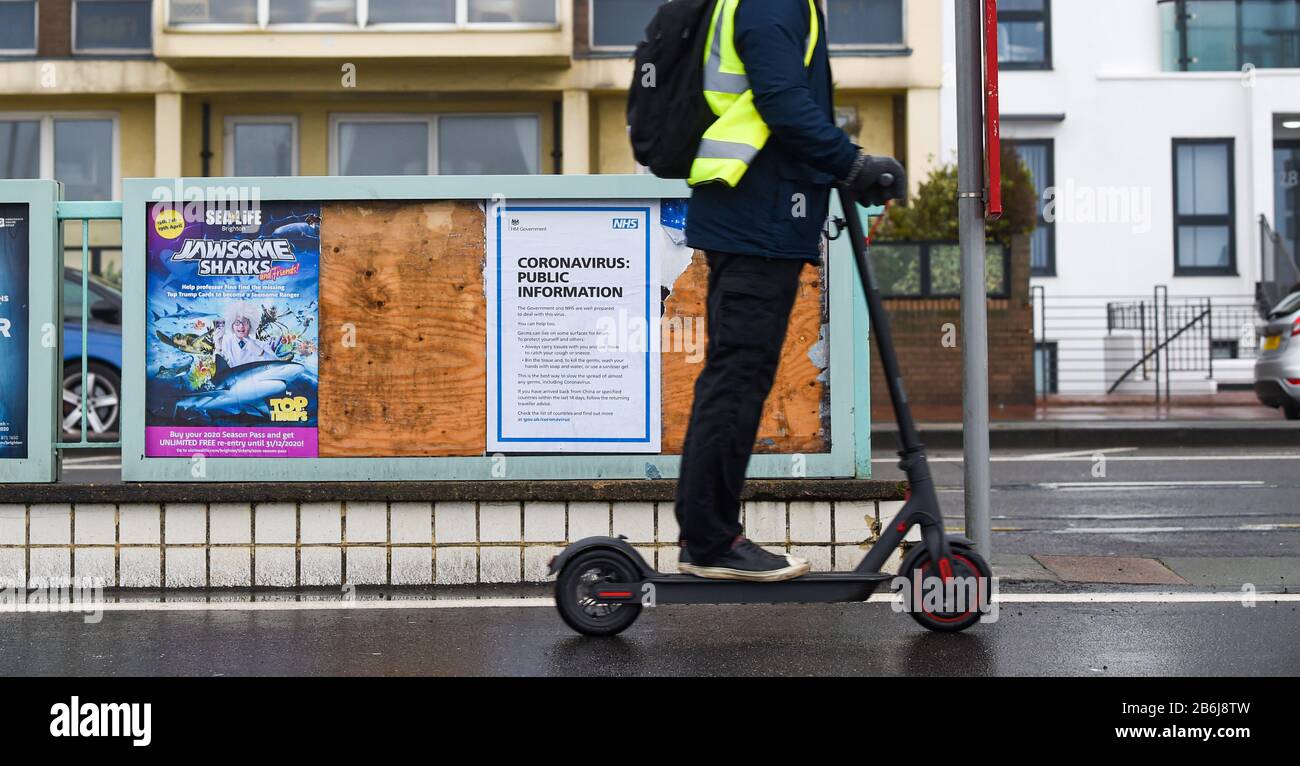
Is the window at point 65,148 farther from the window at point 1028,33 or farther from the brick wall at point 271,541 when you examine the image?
the brick wall at point 271,541

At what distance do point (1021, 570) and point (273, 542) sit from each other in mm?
2759

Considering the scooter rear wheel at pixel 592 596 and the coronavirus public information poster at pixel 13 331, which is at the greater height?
the coronavirus public information poster at pixel 13 331

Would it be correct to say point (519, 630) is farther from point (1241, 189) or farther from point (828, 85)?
point (1241, 189)

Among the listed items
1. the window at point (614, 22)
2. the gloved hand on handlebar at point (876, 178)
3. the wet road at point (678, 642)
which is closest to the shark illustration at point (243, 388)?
the wet road at point (678, 642)

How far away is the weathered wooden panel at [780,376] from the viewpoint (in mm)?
5586

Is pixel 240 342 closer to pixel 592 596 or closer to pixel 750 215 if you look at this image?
pixel 592 596

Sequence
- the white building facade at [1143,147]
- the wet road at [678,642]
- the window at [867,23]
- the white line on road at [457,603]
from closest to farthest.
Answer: the wet road at [678,642] → the white line on road at [457,603] → the window at [867,23] → the white building facade at [1143,147]

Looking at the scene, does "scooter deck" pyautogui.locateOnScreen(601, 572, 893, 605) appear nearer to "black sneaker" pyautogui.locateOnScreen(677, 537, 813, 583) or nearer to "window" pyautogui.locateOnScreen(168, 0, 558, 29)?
"black sneaker" pyautogui.locateOnScreen(677, 537, 813, 583)

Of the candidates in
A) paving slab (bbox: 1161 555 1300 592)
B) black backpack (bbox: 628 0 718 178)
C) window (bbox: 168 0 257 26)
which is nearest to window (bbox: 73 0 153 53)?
window (bbox: 168 0 257 26)

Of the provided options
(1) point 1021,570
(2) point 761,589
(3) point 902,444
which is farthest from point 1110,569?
(2) point 761,589

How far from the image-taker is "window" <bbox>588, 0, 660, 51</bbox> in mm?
21906

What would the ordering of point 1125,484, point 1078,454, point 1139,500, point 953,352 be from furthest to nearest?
point 953,352
point 1078,454
point 1125,484
point 1139,500

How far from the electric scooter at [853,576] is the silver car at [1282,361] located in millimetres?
12379
